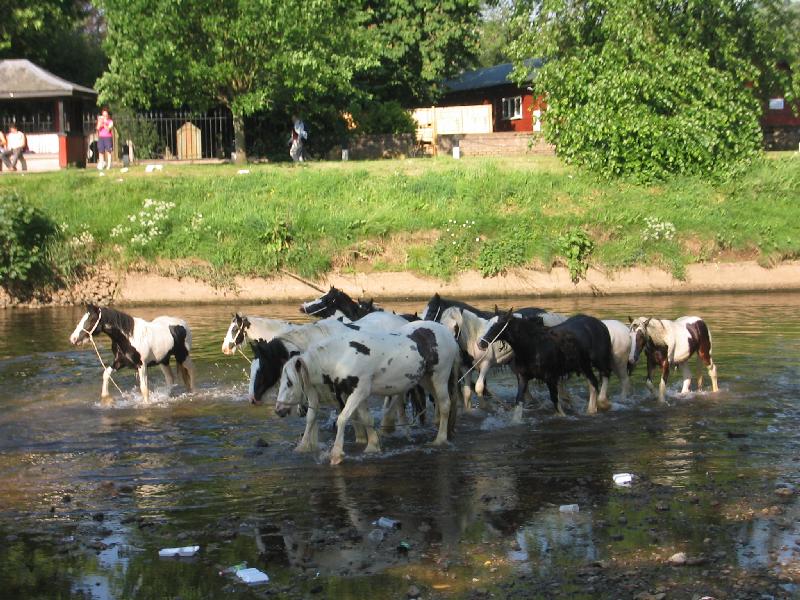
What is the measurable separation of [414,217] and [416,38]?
1568cm

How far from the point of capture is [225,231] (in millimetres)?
33156

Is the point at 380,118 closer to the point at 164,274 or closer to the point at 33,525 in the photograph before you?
the point at 164,274

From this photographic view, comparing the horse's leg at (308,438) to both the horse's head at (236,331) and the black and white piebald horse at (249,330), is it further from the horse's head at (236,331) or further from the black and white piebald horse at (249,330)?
the horse's head at (236,331)

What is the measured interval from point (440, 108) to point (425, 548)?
156 feet

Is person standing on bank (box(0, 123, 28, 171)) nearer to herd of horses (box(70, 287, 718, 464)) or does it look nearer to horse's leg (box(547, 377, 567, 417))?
herd of horses (box(70, 287, 718, 464))

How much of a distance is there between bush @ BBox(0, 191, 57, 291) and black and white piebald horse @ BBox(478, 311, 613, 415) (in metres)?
19.1

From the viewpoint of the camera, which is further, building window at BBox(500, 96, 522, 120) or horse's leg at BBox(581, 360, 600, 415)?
building window at BBox(500, 96, 522, 120)

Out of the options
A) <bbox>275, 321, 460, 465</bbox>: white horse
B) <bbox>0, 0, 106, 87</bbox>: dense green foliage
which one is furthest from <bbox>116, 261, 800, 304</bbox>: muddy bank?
<bbox>0, 0, 106, 87</bbox>: dense green foliage

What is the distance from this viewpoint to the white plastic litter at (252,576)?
9.59m

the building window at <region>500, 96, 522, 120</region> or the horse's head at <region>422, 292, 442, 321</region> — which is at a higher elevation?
the building window at <region>500, 96, 522, 120</region>

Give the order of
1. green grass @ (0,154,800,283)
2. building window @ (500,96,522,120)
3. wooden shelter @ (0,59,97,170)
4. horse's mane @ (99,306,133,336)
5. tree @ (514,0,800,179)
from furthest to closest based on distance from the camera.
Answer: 1. building window @ (500,96,522,120)
2. wooden shelter @ (0,59,97,170)
3. tree @ (514,0,800,179)
4. green grass @ (0,154,800,283)
5. horse's mane @ (99,306,133,336)

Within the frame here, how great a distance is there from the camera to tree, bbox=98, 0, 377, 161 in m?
38.7

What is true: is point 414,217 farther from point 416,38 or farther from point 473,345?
point 473,345

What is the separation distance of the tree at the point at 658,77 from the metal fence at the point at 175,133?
12702 millimetres
